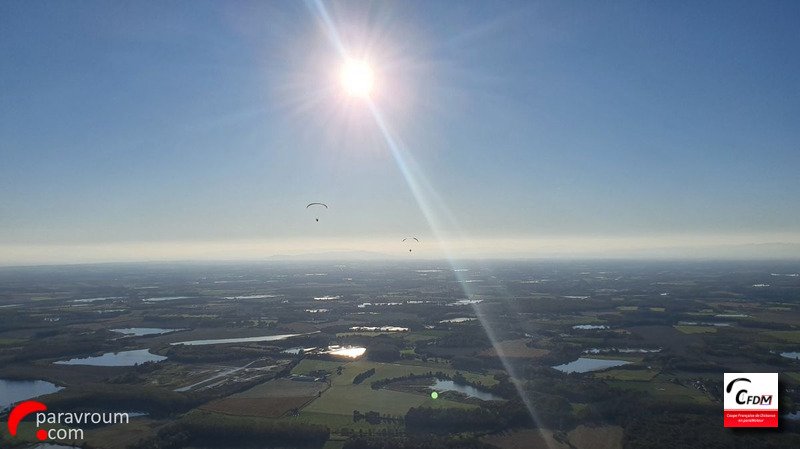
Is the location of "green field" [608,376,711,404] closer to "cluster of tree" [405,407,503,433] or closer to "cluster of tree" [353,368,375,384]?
"cluster of tree" [405,407,503,433]

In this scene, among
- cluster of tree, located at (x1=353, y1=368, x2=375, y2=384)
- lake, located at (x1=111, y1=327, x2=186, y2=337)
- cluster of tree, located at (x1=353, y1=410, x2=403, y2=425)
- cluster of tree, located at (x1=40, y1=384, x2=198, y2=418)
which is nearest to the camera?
cluster of tree, located at (x1=353, y1=410, x2=403, y2=425)

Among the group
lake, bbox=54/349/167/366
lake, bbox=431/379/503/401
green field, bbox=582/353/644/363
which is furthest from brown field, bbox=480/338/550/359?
lake, bbox=54/349/167/366

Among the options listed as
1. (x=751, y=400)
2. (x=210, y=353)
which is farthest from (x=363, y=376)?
(x=751, y=400)

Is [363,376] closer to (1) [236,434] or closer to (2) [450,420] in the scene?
(2) [450,420]

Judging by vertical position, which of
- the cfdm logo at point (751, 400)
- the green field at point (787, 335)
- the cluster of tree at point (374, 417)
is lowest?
the cluster of tree at point (374, 417)

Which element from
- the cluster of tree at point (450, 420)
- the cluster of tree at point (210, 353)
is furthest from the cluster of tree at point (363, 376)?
the cluster of tree at point (210, 353)

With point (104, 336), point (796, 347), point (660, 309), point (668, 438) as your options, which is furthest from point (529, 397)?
point (660, 309)

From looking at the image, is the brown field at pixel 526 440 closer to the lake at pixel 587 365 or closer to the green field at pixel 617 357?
the lake at pixel 587 365

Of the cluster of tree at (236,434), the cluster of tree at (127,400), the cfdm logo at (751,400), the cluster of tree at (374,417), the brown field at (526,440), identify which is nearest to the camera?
the cfdm logo at (751,400)
